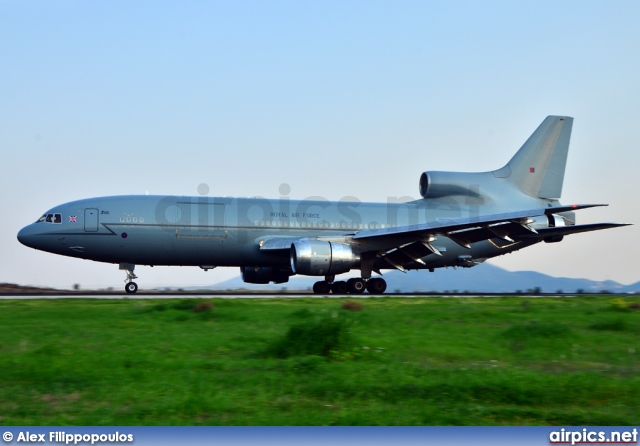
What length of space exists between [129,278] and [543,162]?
2097 centimetres

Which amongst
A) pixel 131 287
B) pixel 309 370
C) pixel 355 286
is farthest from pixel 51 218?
pixel 309 370

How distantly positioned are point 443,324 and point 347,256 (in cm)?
1315

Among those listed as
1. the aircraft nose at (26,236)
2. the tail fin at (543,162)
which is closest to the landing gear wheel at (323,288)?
the tail fin at (543,162)

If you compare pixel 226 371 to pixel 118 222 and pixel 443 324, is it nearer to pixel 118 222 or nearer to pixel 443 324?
pixel 443 324

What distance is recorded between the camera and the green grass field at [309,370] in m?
9.80

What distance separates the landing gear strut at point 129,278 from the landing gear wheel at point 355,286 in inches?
353

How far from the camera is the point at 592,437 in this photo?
8812mm

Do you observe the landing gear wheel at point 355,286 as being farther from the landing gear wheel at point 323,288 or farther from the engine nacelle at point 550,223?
the engine nacelle at point 550,223

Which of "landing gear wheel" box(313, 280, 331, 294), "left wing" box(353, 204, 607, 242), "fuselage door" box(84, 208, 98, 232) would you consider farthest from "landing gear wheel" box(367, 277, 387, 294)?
"fuselage door" box(84, 208, 98, 232)

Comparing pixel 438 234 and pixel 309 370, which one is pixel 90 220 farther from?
pixel 309 370

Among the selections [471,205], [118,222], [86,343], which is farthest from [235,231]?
[86,343]

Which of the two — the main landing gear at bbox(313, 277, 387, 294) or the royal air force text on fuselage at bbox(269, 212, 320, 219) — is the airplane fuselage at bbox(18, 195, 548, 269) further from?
the main landing gear at bbox(313, 277, 387, 294)

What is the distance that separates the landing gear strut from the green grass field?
39.1 ft

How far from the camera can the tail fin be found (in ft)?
124
